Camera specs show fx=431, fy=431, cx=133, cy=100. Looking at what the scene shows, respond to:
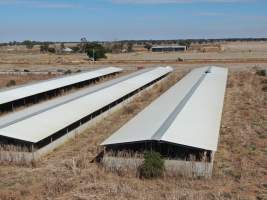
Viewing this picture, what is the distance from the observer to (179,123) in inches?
756

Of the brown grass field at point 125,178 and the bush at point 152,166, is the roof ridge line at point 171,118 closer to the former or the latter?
the bush at point 152,166

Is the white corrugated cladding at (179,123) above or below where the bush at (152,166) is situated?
above

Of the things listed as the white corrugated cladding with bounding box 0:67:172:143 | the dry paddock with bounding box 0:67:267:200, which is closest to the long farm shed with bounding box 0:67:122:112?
the white corrugated cladding with bounding box 0:67:172:143

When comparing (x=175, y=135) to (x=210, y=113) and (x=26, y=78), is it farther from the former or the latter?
(x=26, y=78)

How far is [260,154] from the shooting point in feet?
61.8

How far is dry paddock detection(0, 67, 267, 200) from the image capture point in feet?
45.9

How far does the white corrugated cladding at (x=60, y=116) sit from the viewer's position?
18.8m

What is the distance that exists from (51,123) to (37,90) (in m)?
14.2

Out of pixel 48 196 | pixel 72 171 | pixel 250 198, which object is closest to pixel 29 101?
pixel 72 171

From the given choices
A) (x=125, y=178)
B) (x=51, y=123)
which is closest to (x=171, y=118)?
(x=125, y=178)

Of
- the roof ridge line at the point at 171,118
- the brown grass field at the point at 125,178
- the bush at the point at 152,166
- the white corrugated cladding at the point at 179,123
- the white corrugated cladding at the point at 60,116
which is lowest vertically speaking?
the brown grass field at the point at 125,178

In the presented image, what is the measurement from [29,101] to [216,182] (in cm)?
2190

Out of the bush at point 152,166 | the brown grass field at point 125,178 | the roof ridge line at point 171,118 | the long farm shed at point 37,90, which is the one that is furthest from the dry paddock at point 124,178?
the long farm shed at point 37,90

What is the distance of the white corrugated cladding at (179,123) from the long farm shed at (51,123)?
3.35m
